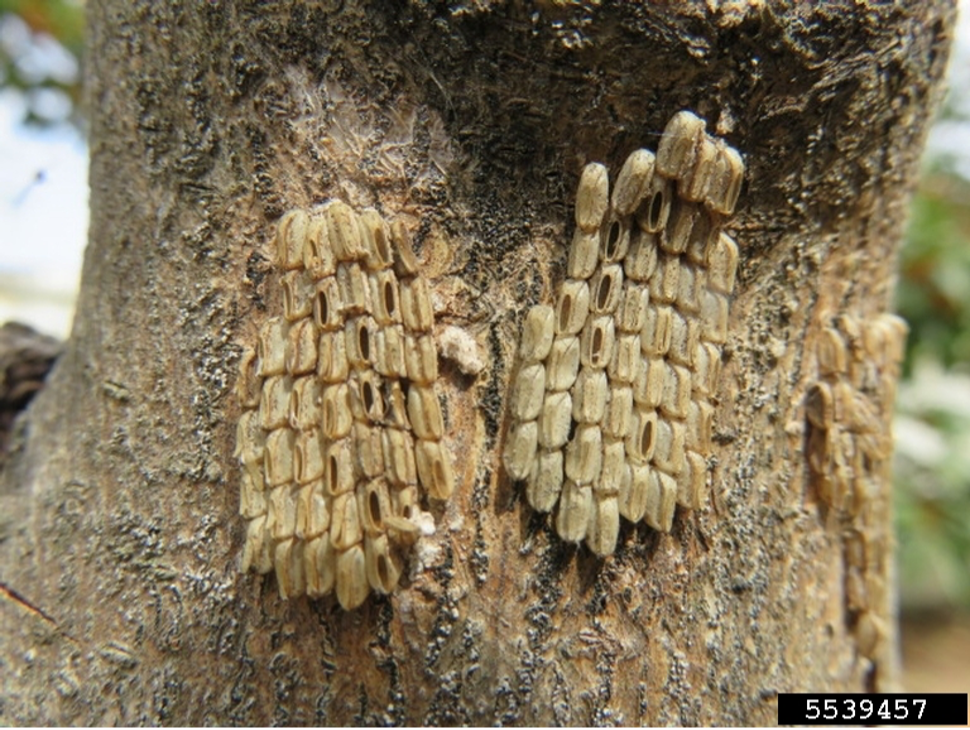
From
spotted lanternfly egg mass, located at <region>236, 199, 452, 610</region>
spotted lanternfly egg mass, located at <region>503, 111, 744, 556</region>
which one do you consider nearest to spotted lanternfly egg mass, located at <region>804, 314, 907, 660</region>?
spotted lanternfly egg mass, located at <region>503, 111, 744, 556</region>

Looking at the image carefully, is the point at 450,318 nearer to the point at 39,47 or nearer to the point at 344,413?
the point at 344,413

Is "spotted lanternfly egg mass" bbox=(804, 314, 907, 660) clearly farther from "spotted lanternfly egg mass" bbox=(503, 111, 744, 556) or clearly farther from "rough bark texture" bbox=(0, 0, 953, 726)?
"spotted lanternfly egg mass" bbox=(503, 111, 744, 556)

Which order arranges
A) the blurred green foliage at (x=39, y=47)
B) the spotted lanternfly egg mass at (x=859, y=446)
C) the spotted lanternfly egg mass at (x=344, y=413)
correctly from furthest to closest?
the blurred green foliage at (x=39, y=47), the spotted lanternfly egg mass at (x=859, y=446), the spotted lanternfly egg mass at (x=344, y=413)

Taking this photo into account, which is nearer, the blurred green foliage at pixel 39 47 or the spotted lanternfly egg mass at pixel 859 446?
the spotted lanternfly egg mass at pixel 859 446

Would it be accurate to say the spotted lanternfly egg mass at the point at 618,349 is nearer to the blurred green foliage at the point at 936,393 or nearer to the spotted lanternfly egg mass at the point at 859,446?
the spotted lanternfly egg mass at the point at 859,446

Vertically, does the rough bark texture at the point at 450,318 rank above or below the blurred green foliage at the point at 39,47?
below

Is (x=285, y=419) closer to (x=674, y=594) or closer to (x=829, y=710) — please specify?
(x=674, y=594)

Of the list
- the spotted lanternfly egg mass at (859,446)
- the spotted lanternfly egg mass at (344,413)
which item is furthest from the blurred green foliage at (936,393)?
the spotted lanternfly egg mass at (344,413)
